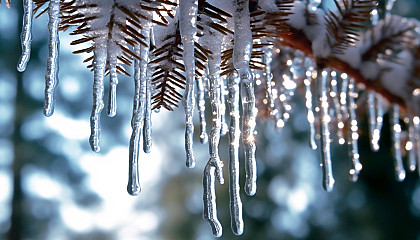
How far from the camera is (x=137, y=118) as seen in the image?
457mm

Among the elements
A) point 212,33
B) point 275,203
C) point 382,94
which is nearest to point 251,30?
point 212,33

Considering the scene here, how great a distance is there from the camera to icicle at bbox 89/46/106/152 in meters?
0.42

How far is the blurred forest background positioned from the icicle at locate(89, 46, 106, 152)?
3.87m

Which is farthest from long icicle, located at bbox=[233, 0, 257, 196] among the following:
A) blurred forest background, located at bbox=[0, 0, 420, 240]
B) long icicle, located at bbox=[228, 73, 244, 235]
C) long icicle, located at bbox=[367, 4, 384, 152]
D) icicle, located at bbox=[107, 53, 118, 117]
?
blurred forest background, located at bbox=[0, 0, 420, 240]

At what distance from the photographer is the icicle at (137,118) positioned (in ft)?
1.41

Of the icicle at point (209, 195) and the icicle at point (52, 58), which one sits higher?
the icicle at point (52, 58)

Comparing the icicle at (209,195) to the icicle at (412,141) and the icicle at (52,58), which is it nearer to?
the icicle at (52,58)

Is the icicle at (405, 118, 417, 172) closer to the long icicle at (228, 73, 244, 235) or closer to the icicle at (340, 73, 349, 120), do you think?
the icicle at (340, 73, 349, 120)

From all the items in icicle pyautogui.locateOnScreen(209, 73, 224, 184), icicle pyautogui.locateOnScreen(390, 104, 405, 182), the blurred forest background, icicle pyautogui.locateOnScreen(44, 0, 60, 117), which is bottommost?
the blurred forest background

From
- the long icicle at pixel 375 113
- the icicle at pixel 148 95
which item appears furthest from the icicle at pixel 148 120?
the long icicle at pixel 375 113

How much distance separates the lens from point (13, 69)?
4777mm

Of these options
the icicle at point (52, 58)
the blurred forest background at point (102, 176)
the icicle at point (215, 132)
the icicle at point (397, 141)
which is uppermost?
the icicle at point (52, 58)

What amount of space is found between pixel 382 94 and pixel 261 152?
4.03m

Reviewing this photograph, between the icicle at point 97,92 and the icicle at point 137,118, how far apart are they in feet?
0.11
